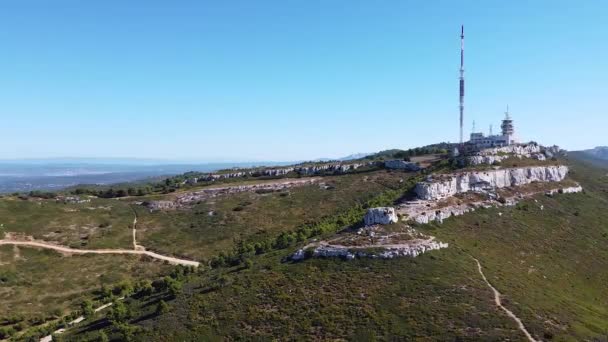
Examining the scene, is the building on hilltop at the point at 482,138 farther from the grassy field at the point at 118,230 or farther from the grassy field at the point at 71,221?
the grassy field at the point at 71,221

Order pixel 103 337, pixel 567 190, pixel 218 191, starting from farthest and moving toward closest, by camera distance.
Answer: pixel 218 191 < pixel 567 190 < pixel 103 337

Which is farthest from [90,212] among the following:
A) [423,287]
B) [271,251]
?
[423,287]

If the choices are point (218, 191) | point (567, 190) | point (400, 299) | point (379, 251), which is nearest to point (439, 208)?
point (379, 251)

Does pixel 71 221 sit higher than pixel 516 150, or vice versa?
pixel 516 150

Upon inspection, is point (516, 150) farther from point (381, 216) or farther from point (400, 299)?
point (400, 299)

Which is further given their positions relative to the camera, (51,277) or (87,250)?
(87,250)

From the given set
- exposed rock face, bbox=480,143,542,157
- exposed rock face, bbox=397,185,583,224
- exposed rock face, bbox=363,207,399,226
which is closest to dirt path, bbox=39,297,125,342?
exposed rock face, bbox=363,207,399,226

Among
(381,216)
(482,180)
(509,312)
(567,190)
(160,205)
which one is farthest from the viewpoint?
(160,205)
